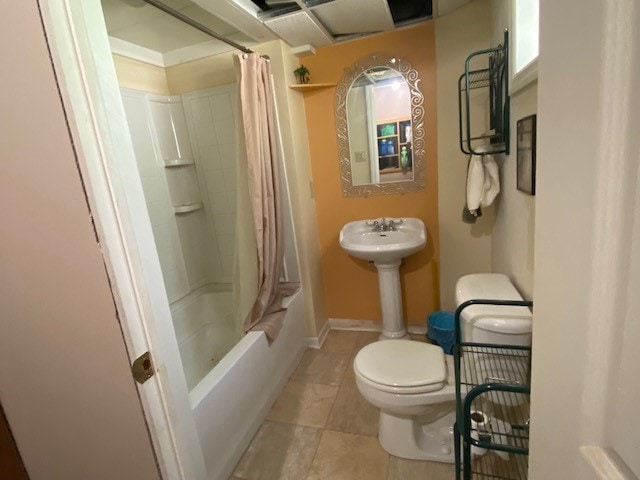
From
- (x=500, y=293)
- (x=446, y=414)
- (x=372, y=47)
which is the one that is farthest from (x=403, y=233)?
(x=372, y=47)

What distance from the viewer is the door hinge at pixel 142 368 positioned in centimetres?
67

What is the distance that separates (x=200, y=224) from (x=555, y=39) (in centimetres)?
250

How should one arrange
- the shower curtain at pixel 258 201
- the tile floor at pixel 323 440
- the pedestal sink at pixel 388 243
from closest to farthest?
the tile floor at pixel 323 440 < the shower curtain at pixel 258 201 < the pedestal sink at pixel 388 243

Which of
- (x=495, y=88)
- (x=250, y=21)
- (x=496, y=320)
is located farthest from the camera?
(x=250, y=21)

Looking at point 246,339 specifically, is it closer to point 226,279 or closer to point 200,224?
point 226,279

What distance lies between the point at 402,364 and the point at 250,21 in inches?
74.3

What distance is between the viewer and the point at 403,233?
215 centimetres

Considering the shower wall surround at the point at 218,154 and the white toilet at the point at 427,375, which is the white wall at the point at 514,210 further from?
the shower wall surround at the point at 218,154

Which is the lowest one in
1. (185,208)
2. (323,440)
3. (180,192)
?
(323,440)

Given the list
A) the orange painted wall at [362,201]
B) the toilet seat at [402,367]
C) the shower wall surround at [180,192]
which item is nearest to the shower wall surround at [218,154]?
the shower wall surround at [180,192]

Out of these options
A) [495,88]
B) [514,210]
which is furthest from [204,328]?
[495,88]

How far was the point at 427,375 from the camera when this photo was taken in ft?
4.46

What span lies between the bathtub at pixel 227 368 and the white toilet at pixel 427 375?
1.96ft

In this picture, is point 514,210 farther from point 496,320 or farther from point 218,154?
point 218,154
